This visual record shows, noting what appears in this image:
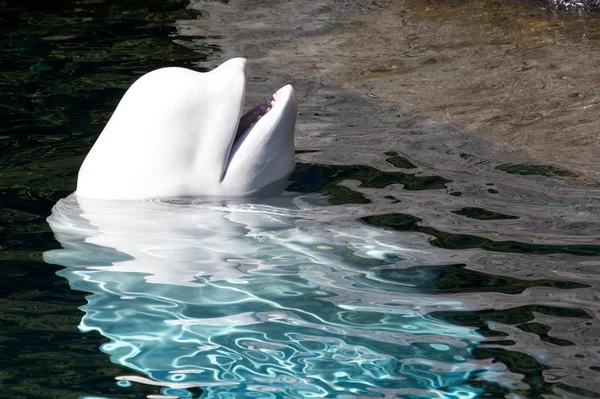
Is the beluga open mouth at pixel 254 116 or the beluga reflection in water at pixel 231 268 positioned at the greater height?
the beluga open mouth at pixel 254 116

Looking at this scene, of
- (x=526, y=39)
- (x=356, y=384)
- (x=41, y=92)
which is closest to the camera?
(x=356, y=384)

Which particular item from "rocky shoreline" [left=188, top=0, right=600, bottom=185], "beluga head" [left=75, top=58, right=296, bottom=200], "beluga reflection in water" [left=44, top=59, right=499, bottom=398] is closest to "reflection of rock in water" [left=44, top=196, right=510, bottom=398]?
"beluga reflection in water" [left=44, top=59, right=499, bottom=398]

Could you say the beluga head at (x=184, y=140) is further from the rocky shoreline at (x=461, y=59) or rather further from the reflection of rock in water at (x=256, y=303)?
the rocky shoreline at (x=461, y=59)

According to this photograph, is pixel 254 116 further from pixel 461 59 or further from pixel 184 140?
pixel 461 59

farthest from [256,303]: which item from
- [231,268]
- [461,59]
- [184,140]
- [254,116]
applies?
[461,59]

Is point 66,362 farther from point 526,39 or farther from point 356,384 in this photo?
point 526,39

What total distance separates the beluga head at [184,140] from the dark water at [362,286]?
243 millimetres

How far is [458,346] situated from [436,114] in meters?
3.05

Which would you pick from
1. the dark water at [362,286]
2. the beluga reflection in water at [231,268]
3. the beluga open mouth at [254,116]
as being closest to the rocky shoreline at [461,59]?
the dark water at [362,286]

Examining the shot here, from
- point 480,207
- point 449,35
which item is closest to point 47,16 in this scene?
point 449,35

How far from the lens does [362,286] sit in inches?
155

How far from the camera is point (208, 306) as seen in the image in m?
3.79

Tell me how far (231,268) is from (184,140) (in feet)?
2.86

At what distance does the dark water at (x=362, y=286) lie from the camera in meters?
3.24
